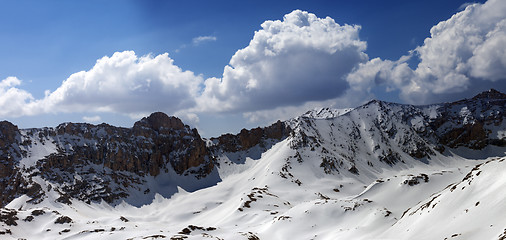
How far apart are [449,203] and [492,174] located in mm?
8379

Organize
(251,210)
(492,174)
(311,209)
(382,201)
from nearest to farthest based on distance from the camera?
(492,174)
(311,209)
(382,201)
(251,210)

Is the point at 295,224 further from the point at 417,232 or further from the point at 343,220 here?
the point at 417,232

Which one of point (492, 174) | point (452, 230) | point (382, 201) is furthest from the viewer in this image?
point (382, 201)

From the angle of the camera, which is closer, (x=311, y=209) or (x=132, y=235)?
(x=132, y=235)

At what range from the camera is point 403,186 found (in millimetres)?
→ 132000

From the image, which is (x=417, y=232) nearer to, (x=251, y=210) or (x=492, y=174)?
(x=492, y=174)

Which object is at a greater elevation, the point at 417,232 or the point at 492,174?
the point at 492,174

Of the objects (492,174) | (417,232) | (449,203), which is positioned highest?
(492,174)

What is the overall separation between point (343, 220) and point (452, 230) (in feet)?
177

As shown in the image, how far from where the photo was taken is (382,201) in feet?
412

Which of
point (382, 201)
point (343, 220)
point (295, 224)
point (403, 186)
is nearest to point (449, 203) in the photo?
point (343, 220)

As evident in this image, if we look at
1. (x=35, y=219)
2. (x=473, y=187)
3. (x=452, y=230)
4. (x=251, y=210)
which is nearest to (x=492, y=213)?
(x=452, y=230)

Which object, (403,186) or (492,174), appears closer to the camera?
(492,174)

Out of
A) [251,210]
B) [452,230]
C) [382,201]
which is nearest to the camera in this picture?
[452,230]
